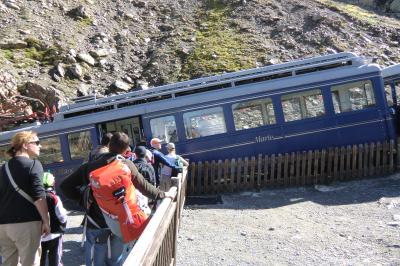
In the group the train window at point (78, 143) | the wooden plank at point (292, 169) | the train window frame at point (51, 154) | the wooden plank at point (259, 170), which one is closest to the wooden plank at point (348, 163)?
the wooden plank at point (292, 169)

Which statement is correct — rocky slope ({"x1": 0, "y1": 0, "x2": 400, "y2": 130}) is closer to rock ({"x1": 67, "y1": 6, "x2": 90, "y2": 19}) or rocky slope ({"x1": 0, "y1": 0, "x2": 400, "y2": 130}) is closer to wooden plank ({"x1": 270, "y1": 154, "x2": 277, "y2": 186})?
rock ({"x1": 67, "y1": 6, "x2": 90, "y2": 19})

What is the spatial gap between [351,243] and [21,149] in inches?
207

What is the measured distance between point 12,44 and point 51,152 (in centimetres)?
1192

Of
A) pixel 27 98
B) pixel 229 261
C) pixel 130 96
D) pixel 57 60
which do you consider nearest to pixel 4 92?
pixel 27 98

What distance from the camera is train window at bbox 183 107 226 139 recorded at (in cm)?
1333

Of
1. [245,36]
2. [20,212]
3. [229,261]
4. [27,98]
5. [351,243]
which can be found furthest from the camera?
[245,36]

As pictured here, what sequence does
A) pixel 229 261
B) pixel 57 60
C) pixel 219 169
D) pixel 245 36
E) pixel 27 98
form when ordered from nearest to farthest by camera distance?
pixel 229 261, pixel 219 169, pixel 27 98, pixel 57 60, pixel 245 36

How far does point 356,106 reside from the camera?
13.0 meters

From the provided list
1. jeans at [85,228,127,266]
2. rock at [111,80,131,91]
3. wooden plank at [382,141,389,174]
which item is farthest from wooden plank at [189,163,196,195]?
rock at [111,80,131,91]

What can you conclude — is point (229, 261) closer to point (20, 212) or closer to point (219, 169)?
point (20, 212)

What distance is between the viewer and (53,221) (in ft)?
18.3

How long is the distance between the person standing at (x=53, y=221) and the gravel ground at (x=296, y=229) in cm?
158

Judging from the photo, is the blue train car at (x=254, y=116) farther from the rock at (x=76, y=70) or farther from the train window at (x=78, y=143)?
the rock at (x=76, y=70)

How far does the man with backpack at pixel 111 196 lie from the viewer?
14.9 ft
